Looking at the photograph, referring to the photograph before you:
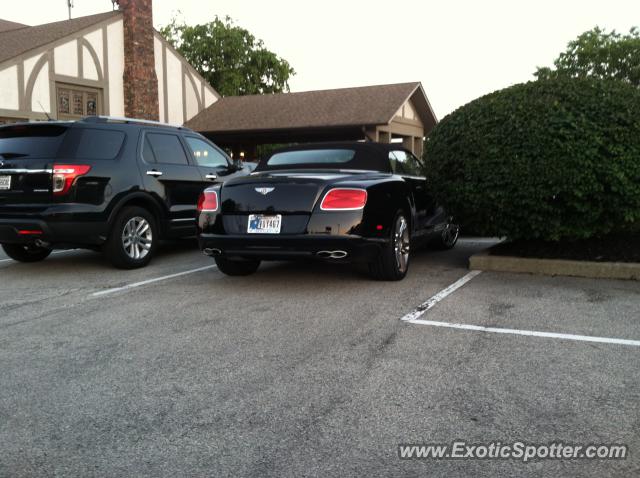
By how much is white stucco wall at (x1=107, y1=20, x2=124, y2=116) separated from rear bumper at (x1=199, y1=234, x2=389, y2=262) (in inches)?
720

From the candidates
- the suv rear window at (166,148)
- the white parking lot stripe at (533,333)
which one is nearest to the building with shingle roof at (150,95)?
the suv rear window at (166,148)

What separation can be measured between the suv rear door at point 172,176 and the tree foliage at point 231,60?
44994 millimetres

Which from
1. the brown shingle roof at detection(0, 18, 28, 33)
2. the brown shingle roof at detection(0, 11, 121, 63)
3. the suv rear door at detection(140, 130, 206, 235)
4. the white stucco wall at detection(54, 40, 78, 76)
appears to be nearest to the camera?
the suv rear door at detection(140, 130, 206, 235)

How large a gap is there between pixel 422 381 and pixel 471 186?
152 inches

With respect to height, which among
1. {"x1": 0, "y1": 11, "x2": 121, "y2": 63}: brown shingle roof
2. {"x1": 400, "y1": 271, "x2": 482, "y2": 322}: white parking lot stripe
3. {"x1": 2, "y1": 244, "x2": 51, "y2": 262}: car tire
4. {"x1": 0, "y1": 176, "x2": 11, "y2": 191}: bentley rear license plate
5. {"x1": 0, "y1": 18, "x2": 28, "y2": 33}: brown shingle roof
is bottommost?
{"x1": 400, "y1": 271, "x2": 482, "y2": 322}: white parking lot stripe

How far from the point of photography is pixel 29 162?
23.6 ft

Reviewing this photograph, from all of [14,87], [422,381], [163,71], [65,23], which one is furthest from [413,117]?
[422,381]

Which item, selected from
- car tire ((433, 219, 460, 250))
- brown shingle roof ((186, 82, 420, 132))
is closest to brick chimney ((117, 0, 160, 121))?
brown shingle roof ((186, 82, 420, 132))

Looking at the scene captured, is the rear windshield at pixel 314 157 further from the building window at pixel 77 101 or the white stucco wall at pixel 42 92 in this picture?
the building window at pixel 77 101

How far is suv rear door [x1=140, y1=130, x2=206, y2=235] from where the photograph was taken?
26.9ft

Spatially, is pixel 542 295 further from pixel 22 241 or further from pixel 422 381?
pixel 22 241

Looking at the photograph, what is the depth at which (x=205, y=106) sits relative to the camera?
2825 centimetres

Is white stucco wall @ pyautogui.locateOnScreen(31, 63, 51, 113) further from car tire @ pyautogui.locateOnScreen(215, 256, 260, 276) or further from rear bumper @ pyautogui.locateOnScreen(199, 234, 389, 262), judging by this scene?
rear bumper @ pyautogui.locateOnScreen(199, 234, 389, 262)

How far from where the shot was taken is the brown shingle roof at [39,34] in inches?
798
